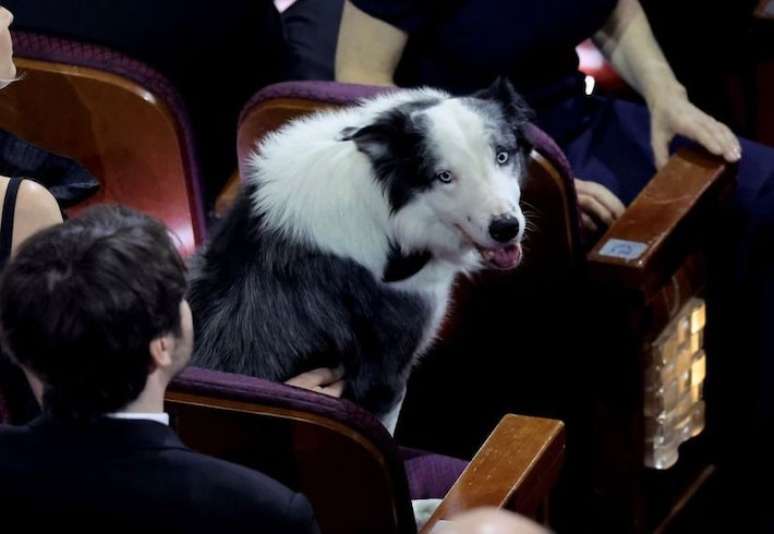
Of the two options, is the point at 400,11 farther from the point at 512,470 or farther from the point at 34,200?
the point at 512,470

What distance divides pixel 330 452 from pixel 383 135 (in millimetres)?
437

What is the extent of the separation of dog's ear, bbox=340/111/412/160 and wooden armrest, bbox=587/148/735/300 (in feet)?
1.14

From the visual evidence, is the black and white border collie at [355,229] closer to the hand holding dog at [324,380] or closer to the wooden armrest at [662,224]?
the hand holding dog at [324,380]

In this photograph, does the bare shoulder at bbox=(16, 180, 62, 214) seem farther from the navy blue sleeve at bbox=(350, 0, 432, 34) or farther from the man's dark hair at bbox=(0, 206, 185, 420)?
the navy blue sleeve at bbox=(350, 0, 432, 34)

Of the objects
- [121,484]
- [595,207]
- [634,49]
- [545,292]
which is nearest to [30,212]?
[121,484]

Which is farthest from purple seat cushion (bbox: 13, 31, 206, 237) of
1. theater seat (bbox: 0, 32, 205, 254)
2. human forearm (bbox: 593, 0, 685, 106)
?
human forearm (bbox: 593, 0, 685, 106)

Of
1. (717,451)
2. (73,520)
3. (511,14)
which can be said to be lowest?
(717,451)

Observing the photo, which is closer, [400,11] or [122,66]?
[122,66]

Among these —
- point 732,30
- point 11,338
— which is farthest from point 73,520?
point 732,30

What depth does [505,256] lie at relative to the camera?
1771mm

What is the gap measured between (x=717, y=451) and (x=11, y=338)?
5.23 ft

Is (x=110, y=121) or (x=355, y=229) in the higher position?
(x=355, y=229)

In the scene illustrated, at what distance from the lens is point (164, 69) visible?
232 cm

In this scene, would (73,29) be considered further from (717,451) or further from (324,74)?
(717,451)
